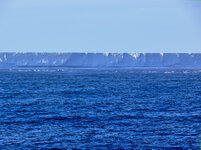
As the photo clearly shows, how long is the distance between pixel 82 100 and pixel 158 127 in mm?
20509

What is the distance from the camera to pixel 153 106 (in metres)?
44.3

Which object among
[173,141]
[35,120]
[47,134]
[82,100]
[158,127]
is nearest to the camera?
[173,141]

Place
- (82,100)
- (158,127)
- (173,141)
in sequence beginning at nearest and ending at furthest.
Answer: (173,141) → (158,127) → (82,100)

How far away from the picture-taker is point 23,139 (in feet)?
90.9

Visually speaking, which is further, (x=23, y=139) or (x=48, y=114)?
(x=48, y=114)

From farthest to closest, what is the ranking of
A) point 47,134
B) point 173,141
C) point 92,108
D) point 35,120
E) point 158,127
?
point 92,108, point 35,120, point 158,127, point 47,134, point 173,141

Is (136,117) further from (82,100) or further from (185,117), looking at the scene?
(82,100)

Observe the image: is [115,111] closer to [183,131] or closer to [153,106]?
[153,106]

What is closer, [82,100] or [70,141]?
[70,141]

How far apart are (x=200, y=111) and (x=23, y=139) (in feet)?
56.1

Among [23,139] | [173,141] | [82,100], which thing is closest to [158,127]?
[173,141]

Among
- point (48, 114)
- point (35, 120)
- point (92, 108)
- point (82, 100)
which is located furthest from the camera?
point (82, 100)

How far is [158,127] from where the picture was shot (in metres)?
31.6

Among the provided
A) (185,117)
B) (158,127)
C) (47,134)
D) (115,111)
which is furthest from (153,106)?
(47,134)
